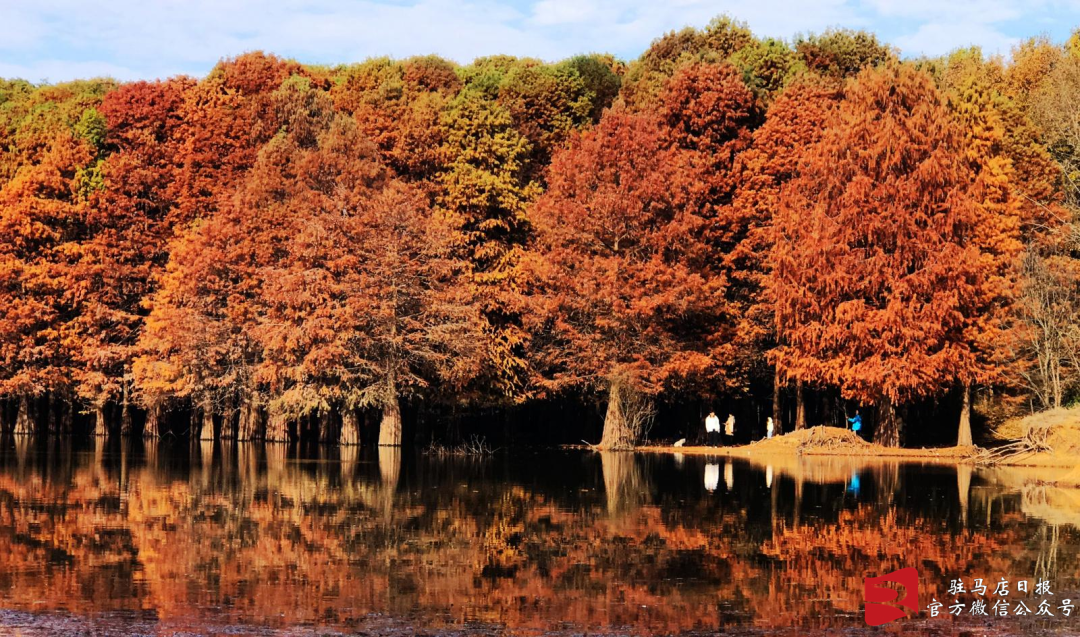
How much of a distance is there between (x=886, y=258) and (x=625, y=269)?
31.2 ft

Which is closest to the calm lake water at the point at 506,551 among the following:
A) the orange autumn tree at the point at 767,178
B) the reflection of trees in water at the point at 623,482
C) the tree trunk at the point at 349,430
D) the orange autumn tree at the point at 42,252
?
the reflection of trees in water at the point at 623,482

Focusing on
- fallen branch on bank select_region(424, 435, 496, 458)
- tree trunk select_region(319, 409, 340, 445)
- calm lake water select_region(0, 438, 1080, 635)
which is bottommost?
calm lake water select_region(0, 438, 1080, 635)

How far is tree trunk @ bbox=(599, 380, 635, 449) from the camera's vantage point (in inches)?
2037

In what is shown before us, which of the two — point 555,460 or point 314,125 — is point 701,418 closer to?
point 555,460

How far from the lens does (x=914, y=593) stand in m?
16.3

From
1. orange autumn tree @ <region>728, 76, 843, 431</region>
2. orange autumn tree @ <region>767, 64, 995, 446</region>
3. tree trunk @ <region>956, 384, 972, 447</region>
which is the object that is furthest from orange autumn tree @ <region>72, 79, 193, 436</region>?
tree trunk @ <region>956, 384, 972, 447</region>

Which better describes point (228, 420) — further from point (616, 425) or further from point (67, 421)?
point (616, 425)

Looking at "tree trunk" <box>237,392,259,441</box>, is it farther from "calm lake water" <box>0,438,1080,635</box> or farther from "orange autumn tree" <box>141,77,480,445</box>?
"calm lake water" <box>0,438,1080,635</box>

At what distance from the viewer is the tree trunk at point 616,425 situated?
51.8 meters

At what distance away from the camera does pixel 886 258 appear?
48.6m

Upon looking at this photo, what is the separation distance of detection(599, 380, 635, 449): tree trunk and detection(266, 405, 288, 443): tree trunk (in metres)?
12.9

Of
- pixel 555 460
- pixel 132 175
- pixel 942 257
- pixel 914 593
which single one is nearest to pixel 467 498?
pixel 914 593

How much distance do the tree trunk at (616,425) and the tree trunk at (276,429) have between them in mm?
12886

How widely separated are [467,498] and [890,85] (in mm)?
29232
